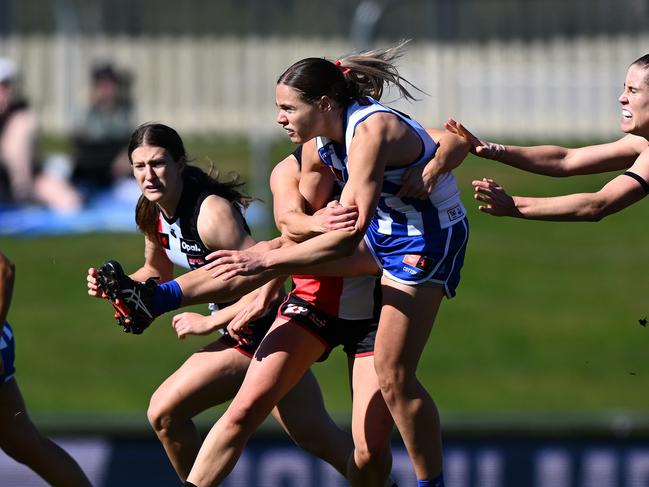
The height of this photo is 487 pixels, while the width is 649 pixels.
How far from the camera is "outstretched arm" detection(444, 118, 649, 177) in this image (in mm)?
6164

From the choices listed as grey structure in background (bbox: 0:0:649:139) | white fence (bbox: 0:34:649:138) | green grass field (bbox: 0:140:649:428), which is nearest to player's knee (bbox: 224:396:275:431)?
green grass field (bbox: 0:140:649:428)

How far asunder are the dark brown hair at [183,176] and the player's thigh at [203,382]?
1.89 feet

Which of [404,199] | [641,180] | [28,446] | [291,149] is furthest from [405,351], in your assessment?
[291,149]

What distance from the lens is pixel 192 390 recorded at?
6320mm

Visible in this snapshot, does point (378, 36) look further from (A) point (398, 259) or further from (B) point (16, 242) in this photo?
(A) point (398, 259)

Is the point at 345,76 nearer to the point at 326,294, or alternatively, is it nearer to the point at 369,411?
the point at 326,294

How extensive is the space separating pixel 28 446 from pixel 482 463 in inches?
111

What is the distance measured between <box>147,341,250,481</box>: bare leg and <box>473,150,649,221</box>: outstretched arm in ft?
4.16

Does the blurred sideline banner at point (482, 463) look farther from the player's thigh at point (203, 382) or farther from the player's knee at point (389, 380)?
the player's knee at point (389, 380)

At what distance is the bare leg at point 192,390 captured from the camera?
6328 millimetres

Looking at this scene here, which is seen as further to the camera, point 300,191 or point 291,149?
point 291,149

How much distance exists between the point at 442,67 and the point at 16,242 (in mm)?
4299

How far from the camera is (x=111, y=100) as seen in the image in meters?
14.2

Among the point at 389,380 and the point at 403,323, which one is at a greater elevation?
the point at 403,323
